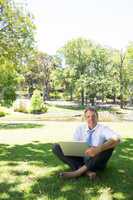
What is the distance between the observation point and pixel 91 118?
525 cm

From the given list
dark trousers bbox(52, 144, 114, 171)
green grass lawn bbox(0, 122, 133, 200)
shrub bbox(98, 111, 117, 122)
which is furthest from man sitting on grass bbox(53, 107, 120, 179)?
shrub bbox(98, 111, 117, 122)

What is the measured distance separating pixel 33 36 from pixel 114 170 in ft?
51.9

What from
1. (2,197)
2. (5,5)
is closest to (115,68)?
(5,5)

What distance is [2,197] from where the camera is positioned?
4445 millimetres

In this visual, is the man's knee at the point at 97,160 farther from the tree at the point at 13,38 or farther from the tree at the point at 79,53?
the tree at the point at 79,53

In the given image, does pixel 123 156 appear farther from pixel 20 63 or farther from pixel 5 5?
pixel 20 63

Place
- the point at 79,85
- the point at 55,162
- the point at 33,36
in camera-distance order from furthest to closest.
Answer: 1. the point at 79,85
2. the point at 33,36
3. the point at 55,162

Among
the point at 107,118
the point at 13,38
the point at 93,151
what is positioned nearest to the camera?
the point at 93,151

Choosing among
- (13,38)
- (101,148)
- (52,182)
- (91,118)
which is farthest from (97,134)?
(13,38)

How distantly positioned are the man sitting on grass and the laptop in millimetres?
78

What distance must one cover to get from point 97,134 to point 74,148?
469 mm

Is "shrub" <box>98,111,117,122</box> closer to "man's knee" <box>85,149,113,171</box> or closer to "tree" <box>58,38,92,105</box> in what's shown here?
"tree" <box>58,38,92,105</box>

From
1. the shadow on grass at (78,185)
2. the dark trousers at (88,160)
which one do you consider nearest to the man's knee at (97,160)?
the dark trousers at (88,160)

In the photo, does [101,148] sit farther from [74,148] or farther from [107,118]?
[107,118]
